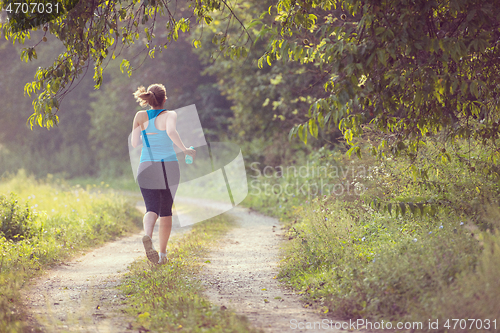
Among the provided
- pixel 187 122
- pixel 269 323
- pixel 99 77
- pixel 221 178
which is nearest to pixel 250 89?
pixel 221 178

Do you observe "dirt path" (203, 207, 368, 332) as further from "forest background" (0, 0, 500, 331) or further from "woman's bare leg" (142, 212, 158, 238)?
"woman's bare leg" (142, 212, 158, 238)

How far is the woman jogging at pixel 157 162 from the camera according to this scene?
17.1 ft

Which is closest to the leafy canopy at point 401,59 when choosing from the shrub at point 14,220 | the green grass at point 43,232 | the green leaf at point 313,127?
the green leaf at point 313,127

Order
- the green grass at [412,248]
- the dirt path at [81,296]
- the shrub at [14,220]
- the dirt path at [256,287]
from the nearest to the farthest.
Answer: the green grass at [412,248]
the dirt path at [81,296]
the dirt path at [256,287]
the shrub at [14,220]

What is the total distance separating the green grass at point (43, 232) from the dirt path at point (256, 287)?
74.3 inches

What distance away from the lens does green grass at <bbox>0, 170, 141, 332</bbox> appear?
4.17 metres

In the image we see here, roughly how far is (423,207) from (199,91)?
1983 centimetres

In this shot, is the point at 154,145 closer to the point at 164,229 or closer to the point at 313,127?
the point at 164,229

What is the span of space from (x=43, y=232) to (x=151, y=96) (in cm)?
309

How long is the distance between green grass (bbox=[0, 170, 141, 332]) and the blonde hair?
244 centimetres

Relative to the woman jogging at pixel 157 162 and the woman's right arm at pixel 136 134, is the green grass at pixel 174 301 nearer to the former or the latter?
the woman jogging at pixel 157 162

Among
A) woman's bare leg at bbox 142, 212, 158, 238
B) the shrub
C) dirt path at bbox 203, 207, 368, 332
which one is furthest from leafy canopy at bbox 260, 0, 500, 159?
the shrub

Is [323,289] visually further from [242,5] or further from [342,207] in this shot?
[242,5]

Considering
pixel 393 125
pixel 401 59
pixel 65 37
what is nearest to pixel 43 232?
pixel 65 37
